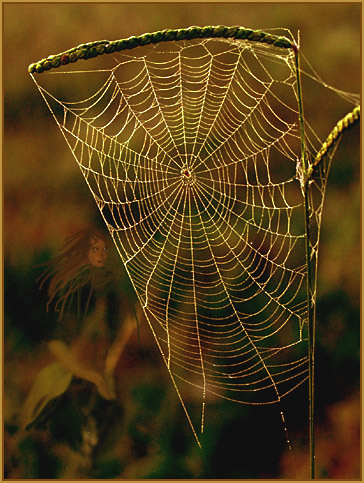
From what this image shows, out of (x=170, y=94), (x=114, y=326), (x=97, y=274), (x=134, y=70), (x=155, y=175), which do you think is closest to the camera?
(x=97, y=274)

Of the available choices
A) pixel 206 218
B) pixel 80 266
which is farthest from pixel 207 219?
pixel 80 266

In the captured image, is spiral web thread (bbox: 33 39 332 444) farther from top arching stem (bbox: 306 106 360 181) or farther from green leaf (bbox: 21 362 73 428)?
top arching stem (bbox: 306 106 360 181)

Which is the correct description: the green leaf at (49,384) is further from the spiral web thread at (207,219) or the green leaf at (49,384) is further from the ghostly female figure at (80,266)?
the spiral web thread at (207,219)

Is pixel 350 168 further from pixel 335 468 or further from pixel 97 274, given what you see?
pixel 97 274

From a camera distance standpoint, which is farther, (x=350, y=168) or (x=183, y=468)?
(x=350, y=168)

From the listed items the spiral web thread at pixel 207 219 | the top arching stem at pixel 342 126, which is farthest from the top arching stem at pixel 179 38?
the spiral web thread at pixel 207 219

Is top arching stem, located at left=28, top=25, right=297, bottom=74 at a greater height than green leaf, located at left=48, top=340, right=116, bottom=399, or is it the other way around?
top arching stem, located at left=28, top=25, right=297, bottom=74

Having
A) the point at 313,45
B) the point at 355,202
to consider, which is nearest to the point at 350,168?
the point at 355,202

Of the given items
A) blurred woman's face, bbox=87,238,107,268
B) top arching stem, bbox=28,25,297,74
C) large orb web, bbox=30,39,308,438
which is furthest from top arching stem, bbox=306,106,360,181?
large orb web, bbox=30,39,308,438

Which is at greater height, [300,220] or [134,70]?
[134,70]
